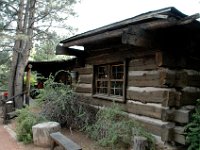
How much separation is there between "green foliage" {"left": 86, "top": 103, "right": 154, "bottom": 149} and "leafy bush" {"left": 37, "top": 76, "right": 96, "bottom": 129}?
1.25m

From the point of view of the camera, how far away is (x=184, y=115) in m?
5.49

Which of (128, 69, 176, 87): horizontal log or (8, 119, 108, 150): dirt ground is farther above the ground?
(128, 69, 176, 87): horizontal log

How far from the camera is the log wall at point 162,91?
5.58m

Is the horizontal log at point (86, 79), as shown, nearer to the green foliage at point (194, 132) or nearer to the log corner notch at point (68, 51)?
the log corner notch at point (68, 51)

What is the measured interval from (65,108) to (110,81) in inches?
71.3

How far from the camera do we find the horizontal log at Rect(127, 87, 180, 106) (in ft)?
18.4

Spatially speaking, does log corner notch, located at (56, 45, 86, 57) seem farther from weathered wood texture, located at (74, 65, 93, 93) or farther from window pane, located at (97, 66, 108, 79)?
window pane, located at (97, 66, 108, 79)

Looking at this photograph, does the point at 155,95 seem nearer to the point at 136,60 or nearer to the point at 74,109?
the point at 136,60

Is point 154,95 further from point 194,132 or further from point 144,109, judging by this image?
point 194,132

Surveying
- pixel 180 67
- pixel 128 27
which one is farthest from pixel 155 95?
pixel 128 27

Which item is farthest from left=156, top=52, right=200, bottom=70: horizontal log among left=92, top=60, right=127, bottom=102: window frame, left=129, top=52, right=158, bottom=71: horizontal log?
left=92, top=60, right=127, bottom=102: window frame

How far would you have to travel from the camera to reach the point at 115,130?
6105mm

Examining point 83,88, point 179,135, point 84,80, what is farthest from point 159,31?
point 83,88

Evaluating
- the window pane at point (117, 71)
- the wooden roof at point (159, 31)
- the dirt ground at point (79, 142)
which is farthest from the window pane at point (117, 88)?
the wooden roof at point (159, 31)
